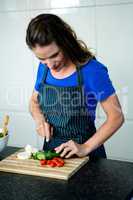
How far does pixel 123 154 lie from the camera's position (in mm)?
2227

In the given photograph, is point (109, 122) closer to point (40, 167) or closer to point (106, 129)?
point (106, 129)

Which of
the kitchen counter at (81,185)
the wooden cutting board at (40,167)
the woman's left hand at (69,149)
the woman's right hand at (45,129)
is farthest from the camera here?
the woman's right hand at (45,129)

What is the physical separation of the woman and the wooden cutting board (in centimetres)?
5

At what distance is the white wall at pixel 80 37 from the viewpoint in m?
2.09

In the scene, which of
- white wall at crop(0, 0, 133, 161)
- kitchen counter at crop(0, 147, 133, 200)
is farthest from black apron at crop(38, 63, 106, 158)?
white wall at crop(0, 0, 133, 161)

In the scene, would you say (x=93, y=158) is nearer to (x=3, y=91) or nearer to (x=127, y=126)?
(x=127, y=126)

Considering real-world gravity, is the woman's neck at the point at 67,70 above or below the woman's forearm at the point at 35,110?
above

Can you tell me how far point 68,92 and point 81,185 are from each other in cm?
53

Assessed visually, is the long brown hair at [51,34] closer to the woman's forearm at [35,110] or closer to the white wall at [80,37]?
the woman's forearm at [35,110]

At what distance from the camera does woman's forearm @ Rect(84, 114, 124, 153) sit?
1416 millimetres

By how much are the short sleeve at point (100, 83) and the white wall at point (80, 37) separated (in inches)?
24.6

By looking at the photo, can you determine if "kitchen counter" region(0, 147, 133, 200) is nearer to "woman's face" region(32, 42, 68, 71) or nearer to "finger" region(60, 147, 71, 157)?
"finger" region(60, 147, 71, 157)

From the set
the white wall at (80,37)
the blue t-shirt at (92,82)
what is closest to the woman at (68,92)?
the blue t-shirt at (92,82)

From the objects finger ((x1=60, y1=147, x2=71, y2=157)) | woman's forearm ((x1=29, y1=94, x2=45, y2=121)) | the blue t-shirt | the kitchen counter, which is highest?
the blue t-shirt
